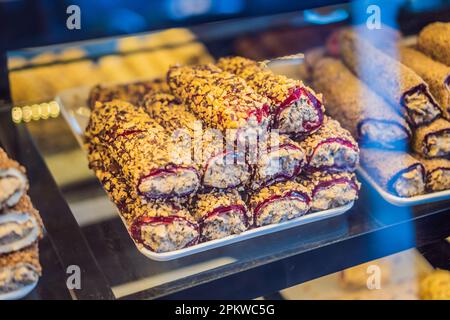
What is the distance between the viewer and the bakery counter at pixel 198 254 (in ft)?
4.49

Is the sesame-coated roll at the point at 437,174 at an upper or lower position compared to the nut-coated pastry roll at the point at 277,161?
lower

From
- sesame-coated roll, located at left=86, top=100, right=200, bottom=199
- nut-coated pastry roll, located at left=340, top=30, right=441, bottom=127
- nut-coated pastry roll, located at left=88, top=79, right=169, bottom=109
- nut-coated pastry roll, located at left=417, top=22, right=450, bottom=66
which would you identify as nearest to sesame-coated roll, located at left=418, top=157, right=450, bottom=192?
nut-coated pastry roll, located at left=340, top=30, right=441, bottom=127

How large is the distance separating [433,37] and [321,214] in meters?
0.70

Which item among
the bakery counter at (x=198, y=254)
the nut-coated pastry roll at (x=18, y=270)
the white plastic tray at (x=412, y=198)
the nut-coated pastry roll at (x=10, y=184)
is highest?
the nut-coated pastry roll at (x=10, y=184)

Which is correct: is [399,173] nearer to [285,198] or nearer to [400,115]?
[400,115]

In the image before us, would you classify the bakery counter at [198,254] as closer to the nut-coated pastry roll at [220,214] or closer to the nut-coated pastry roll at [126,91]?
the nut-coated pastry roll at [220,214]

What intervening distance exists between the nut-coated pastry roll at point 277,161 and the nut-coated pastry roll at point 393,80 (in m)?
0.37

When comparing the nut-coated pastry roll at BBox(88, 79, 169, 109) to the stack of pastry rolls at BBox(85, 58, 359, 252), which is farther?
the nut-coated pastry roll at BBox(88, 79, 169, 109)

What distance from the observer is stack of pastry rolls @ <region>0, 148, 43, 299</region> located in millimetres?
1199

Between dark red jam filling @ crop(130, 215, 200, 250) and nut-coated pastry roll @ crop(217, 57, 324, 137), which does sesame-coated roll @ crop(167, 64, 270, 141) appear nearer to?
nut-coated pastry roll @ crop(217, 57, 324, 137)

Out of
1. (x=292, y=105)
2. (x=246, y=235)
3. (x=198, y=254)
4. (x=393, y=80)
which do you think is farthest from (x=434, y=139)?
(x=198, y=254)

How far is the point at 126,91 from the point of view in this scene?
6.36 feet

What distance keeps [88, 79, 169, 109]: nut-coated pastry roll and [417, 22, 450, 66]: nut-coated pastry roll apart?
0.80 metres

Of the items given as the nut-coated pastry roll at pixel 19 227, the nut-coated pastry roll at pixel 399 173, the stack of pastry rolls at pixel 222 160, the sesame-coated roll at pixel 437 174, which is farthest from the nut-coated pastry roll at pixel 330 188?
the nut-coated pastry roll at pixel 19 227
